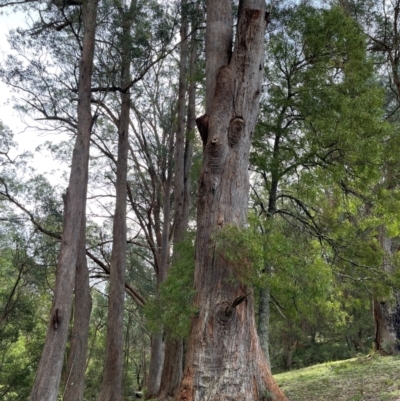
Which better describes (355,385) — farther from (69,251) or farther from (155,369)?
(155,369)

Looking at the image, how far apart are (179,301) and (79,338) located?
412 cm

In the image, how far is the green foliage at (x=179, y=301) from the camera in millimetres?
4695

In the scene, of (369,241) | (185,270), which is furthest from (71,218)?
(369,241)

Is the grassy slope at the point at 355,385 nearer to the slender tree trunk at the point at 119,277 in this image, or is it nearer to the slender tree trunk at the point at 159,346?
the slender tree trunk at the point at 119,277

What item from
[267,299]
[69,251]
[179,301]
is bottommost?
[179,301]

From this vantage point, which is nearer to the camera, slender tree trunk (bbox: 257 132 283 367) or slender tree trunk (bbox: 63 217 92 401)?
slender tree trunk (bbox: 257 132 283 367)

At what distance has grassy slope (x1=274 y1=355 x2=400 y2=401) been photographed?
5180 mm

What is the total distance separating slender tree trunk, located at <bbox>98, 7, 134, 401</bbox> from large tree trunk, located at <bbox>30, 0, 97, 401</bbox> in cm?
127

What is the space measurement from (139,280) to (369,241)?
35.9ft

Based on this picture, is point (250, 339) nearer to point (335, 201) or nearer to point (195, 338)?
point (195, 338)

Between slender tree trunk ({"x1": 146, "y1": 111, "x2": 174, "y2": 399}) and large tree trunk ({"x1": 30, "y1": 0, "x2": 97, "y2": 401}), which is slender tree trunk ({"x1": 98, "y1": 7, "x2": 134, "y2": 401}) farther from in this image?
large tree trunk ({"x1": 30, "y1": 0, "x2": 97, "y2": 401})

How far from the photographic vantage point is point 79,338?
8102 mm

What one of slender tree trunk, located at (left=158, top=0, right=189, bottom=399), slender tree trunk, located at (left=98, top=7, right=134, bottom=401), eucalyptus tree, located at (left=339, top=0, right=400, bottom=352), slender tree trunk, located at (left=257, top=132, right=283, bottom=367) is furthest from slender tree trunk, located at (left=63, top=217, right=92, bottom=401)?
eucalyptus tree, located at (left=339, top=0, right=400, bottom=352)

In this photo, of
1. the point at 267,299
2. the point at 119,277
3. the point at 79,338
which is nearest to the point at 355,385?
the point at 267,299
